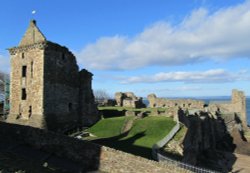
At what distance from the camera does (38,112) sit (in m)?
37.4

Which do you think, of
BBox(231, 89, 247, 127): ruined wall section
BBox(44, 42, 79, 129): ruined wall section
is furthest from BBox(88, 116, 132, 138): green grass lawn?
BBox(231, 89, 247, 127): ruined wall section

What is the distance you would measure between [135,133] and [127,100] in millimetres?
30021

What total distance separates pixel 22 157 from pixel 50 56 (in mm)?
16287

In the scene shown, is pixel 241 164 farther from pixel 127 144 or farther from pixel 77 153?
pixel 77 153

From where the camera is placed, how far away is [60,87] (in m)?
40.0

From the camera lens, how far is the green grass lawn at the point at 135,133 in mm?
32312

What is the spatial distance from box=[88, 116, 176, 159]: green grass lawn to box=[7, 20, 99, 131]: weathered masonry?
406 cm

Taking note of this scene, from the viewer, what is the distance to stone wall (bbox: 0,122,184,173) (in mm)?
25453

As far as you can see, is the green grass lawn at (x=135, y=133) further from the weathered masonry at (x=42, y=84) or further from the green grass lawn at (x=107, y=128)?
the weathered masonry at (x=42, y=84)

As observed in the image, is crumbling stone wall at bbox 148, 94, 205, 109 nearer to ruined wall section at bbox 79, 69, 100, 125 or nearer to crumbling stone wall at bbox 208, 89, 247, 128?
crumbling stone wall at bbox 208, 89, 247, 128

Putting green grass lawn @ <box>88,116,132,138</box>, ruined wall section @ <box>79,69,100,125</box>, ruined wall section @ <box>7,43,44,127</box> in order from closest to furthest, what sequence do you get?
1. ruined wall section @ <box>7,43,44,127</box>
2. green grass lawn @ <box>88,116,132,138</box>
3. ruined wall section @ <box>79,69,100,125</box>

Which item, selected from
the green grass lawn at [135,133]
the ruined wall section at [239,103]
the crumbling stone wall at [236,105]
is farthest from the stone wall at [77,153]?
the ruined wall section at [239,103]

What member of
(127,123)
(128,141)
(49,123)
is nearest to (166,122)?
(127,123)

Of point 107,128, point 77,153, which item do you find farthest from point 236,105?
point 77,153
